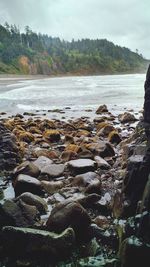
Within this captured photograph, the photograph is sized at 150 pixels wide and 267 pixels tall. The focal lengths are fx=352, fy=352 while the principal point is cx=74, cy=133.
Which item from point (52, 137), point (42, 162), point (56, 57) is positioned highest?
point (56, 57)

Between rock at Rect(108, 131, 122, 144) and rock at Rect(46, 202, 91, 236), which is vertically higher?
rock at Rect(46, 202, 91, 236)

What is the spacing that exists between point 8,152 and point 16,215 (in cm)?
361

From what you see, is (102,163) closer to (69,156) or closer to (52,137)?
(69,156)

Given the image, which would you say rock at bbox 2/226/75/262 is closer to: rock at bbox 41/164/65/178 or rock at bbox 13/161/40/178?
rock at bbox 13/161/40/178

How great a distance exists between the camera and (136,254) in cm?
351

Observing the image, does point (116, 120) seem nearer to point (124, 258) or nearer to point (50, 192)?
point (50, 192)

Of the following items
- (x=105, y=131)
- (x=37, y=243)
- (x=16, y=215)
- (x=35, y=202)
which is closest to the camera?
(x=37, y=243)

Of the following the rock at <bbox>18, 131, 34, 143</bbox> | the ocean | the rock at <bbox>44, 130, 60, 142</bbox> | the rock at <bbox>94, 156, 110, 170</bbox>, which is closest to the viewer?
the rock at <bbox>94, 156, 110, 170</bbox>

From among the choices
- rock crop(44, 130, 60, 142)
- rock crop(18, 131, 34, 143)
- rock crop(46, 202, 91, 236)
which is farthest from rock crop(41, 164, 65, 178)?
rock crop(44, 130, 60, 142)

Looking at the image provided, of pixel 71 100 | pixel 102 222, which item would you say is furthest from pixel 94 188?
pixel 71 100

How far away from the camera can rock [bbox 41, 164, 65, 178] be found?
689 centimetres

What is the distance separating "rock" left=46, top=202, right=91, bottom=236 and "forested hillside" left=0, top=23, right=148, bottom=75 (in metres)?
105

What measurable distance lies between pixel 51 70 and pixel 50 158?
4846 inches

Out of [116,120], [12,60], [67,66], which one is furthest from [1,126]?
[67,66]
